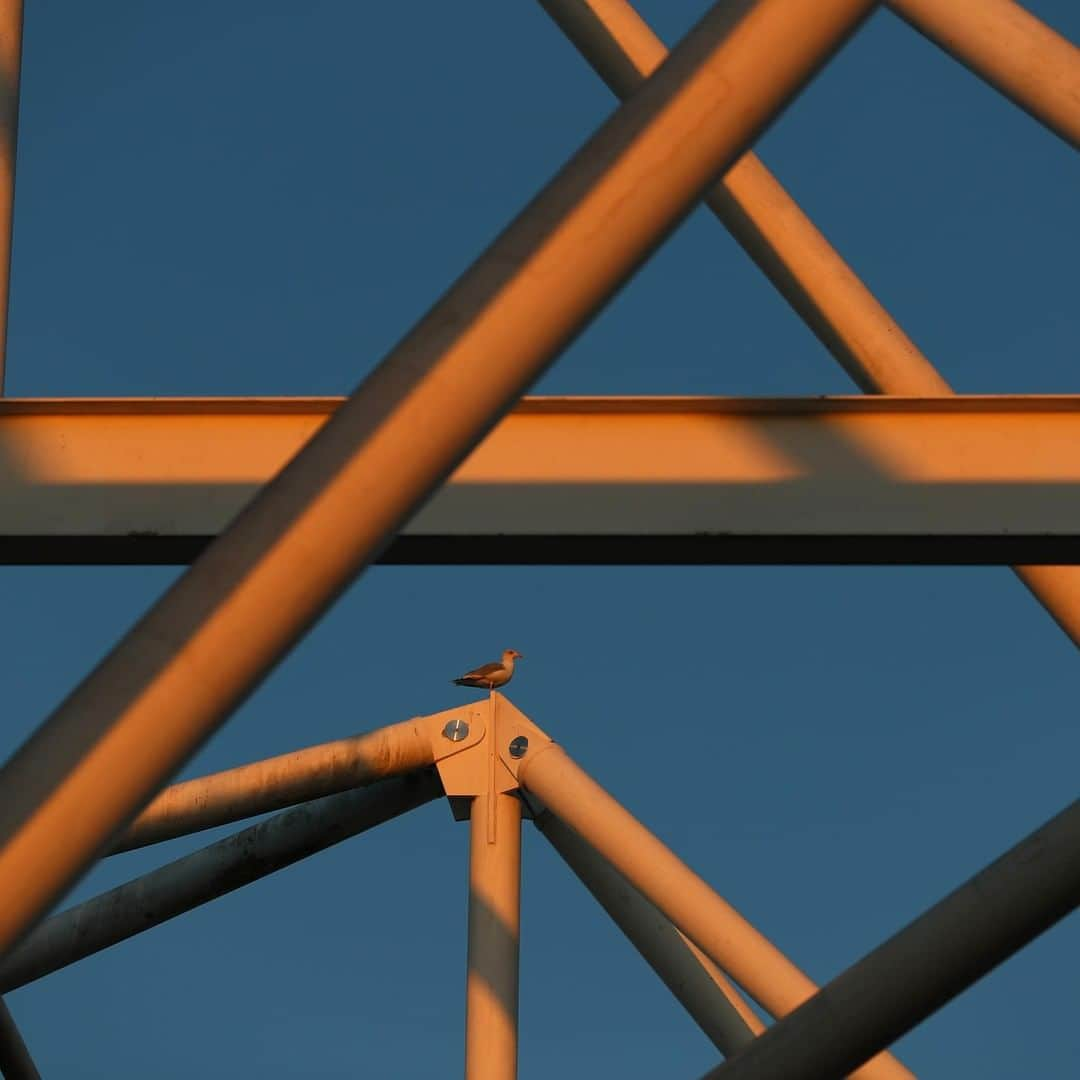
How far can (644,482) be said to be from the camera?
6.08m

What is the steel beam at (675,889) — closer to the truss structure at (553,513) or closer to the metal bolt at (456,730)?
the truss structure at (553,513)

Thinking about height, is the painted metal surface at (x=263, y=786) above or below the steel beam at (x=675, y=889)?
above

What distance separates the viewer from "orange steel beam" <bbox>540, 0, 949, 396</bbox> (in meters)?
8.25

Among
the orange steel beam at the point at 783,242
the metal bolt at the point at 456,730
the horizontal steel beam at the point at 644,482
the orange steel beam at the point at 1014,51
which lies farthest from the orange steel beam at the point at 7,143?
the metal bolt at the point at 456,730

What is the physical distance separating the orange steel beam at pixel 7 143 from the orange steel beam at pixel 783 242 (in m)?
2.26

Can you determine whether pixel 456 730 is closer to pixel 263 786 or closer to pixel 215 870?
pixel 263 786

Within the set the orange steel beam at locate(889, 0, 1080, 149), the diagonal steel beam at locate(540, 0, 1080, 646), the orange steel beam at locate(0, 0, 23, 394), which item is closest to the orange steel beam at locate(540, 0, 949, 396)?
the diagonal steel beam at locate(540, 0, 1080, 646)

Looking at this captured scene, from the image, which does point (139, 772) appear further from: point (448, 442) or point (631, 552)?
point (631, 552)

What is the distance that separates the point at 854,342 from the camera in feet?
27.1

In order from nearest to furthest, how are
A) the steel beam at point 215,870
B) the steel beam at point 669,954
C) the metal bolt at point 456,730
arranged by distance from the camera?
the steel beam at point 669,954, the steel beam at point 215,870, the metal bolt at point 456,730

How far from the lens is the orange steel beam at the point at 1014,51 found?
700cm

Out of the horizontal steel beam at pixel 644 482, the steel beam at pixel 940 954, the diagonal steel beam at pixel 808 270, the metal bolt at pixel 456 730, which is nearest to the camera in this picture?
the steel beam at pixel 940 954

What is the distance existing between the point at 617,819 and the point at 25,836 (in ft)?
24.0

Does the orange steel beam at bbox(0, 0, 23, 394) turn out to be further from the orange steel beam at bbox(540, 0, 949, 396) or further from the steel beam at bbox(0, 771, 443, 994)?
the steel beam at bbox(0, 771, 443, 994)
